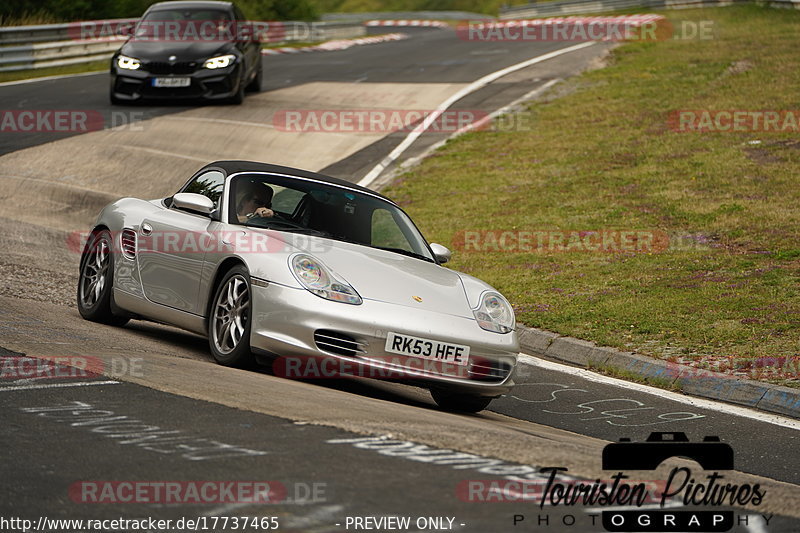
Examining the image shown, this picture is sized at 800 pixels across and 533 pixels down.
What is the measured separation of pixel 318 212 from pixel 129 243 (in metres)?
1.67

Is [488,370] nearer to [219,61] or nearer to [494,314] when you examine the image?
[494,314]

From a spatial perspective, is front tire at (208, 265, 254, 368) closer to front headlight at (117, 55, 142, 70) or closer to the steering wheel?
the steering wheel

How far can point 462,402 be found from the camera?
7656 millimetres

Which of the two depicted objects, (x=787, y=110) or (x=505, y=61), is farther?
(x=505, y=61)

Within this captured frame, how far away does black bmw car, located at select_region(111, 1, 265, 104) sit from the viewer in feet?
69.1

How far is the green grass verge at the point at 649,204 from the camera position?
10.4 m

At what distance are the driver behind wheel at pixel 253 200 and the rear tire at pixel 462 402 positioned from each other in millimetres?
1842

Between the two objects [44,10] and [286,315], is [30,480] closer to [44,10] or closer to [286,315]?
[286,315]

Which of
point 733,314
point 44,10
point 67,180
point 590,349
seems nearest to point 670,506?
point 590,349

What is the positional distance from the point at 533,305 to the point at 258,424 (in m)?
6.21

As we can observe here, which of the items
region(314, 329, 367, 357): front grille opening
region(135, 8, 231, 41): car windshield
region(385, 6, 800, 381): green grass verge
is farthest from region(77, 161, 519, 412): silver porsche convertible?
region(135, 8, 231, 41): car windshield

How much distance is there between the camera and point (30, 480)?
4.53 meters

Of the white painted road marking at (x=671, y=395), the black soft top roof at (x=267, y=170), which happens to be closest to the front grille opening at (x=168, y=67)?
the black soft top roof at (x=267, y=170)

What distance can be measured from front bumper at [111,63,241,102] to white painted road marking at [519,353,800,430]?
13.0 m
